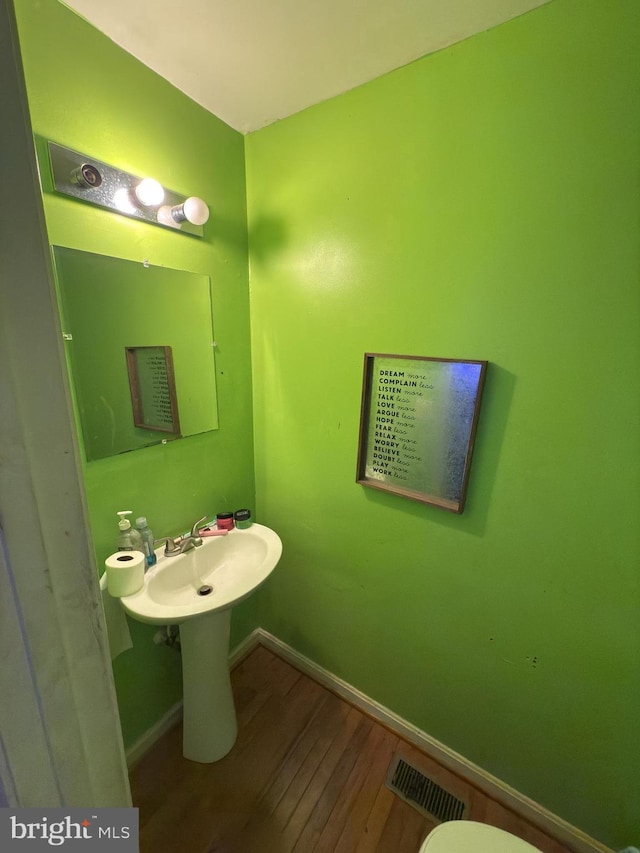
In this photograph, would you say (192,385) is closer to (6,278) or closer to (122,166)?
(122,166)

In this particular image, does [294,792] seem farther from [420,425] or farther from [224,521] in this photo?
[420,425]

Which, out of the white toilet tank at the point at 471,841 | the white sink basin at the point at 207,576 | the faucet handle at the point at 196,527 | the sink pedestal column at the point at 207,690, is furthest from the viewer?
the faucet handle at the point at 196,527

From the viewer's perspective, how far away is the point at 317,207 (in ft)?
3.80

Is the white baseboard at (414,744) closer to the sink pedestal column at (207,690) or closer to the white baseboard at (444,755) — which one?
the white baseboard at (444,755)

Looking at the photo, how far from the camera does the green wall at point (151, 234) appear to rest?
84 cm

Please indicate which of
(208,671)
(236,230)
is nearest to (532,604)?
(208,671)

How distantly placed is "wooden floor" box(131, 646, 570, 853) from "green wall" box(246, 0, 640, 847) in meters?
0.15

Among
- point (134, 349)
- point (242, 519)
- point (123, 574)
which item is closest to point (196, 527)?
point (242, 519)

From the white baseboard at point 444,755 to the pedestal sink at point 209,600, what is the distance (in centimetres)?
40

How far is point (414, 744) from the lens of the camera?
1299 mm

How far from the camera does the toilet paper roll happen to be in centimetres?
97

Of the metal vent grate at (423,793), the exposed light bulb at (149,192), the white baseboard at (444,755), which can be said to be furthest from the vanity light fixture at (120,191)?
the metal vent grate at (423,793)

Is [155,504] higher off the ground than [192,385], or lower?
lower

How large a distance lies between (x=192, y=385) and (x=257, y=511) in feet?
2.35
